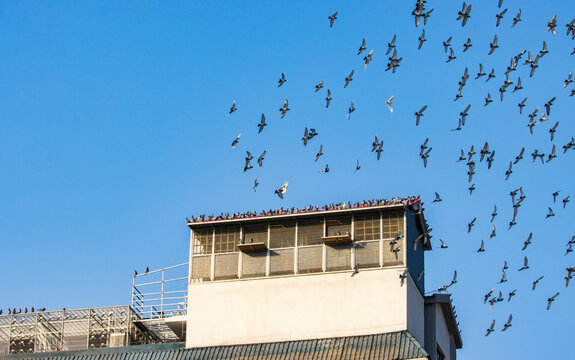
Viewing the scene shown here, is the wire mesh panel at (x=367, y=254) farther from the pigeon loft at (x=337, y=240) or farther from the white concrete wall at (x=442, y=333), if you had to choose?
the white concrete wall at (x=442, y=333)

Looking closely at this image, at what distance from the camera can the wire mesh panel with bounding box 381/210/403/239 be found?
70.4 m

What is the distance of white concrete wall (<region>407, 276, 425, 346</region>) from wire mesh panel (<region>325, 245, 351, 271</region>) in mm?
3864

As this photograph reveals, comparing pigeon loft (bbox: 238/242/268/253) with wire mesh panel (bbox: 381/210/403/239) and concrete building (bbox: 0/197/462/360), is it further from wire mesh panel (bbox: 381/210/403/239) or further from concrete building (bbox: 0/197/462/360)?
wire mesh panel (bbox: 381/210/403/239)

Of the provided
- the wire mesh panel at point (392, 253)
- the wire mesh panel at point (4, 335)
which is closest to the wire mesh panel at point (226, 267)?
the wire mesh panel at point (392, 253)

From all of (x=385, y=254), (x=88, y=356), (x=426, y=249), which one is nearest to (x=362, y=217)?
(x=385, y=254)

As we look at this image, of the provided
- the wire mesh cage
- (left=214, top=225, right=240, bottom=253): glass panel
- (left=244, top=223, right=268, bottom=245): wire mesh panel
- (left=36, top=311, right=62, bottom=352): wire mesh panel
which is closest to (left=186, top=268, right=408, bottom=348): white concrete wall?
(left=214, top=225, right=240, bottom=253): glass panel

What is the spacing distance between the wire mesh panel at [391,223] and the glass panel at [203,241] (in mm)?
10884

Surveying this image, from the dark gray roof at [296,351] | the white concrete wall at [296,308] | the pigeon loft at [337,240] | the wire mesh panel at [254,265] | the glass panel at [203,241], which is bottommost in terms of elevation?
the dark gray roof at [296,351]

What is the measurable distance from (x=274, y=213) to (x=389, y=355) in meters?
11.9

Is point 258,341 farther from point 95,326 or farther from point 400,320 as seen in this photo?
point 95,326

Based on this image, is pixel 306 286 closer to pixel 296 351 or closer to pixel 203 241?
pixel 296 351

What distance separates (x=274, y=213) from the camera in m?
72.3

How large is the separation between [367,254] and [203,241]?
10.5 meters

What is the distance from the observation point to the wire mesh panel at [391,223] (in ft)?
231
